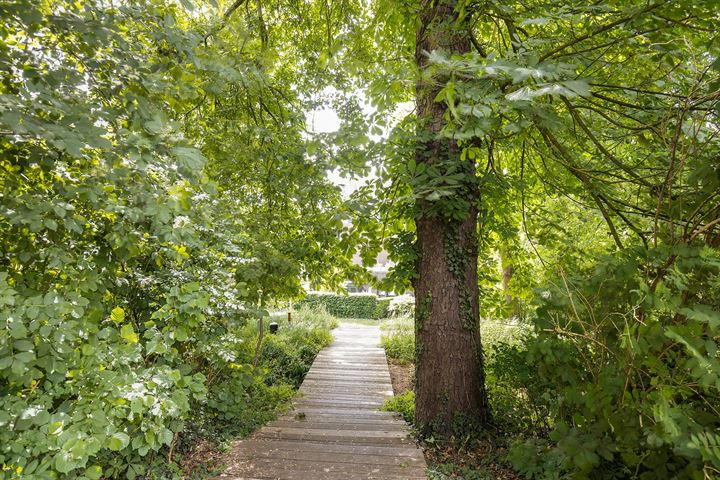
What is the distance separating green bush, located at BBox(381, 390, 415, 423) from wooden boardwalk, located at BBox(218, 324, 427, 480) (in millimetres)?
122

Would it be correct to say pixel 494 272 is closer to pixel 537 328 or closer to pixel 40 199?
pixel 537 328

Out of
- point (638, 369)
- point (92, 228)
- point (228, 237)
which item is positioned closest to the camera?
point (638, 369)

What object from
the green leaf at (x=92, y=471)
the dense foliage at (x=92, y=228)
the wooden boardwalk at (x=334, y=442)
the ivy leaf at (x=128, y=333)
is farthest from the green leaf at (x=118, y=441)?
the wooden boardwalk at (x=334, y=442)

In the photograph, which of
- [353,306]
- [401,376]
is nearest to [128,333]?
[401,376]

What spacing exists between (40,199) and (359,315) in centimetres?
1652

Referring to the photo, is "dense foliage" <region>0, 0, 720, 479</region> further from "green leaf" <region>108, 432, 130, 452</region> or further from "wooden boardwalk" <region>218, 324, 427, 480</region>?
"wooden boardwalk" <region>218, 324, 427, 480</region>

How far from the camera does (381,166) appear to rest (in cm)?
402

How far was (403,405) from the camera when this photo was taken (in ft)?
15.9

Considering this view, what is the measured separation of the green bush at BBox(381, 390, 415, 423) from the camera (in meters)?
4.61

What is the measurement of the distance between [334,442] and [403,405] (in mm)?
1312

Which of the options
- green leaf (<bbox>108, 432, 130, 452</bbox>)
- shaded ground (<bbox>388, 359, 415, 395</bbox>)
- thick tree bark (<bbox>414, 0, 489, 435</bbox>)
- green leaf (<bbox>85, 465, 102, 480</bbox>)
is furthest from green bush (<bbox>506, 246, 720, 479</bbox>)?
shaded ground (<bbox>388, 359, 415, 395</bbox>)

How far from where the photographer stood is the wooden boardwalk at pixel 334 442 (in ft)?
10.5

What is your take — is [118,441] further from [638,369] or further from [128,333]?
[638,369]

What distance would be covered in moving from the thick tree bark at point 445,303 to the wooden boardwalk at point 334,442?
543 millimetres
